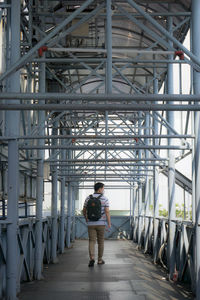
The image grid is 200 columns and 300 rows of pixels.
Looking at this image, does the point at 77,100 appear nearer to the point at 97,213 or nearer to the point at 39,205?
the point at 97,213

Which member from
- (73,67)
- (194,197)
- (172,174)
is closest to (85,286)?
(194,197)

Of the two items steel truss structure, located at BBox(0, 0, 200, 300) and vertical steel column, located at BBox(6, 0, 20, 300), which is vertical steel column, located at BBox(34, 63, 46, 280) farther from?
vertical steel column, located at BBox(6, 0, 20, 300)

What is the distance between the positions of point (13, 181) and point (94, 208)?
306cm

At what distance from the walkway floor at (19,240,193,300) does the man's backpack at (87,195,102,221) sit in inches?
46.1

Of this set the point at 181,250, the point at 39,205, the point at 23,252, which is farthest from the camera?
the point at 39,205

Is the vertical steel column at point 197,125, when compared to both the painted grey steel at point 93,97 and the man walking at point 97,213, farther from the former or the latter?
the man walking at point 97,213

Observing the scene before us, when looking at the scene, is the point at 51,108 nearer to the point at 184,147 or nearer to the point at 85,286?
the point at 85,286

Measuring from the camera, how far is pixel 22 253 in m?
8.77

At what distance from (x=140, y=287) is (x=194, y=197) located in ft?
6.30

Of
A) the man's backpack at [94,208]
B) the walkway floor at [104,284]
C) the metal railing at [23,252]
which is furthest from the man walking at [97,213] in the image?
the metal railing at [23,252]

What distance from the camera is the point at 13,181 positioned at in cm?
800

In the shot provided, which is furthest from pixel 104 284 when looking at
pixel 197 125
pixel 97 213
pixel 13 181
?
pixel 197 125

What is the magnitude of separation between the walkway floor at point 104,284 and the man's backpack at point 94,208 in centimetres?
117

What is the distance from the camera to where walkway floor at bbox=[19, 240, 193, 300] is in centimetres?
822
